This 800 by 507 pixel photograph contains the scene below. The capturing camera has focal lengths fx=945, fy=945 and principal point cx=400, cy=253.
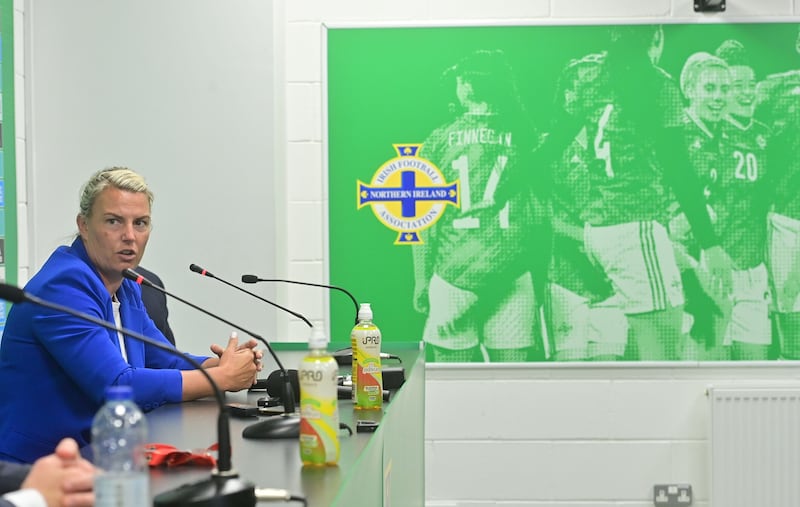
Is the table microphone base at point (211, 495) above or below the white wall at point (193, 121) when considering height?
below

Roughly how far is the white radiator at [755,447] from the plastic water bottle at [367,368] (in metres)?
2.13

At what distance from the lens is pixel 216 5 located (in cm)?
383

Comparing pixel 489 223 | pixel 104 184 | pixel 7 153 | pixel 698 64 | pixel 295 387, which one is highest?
pixel 698 64

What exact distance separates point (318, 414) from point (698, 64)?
9.54 feet

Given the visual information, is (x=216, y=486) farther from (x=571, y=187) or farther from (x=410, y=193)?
(x=571, y=187)

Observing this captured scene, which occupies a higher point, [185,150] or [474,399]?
[185,150]

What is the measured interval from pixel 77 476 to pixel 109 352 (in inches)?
43.9

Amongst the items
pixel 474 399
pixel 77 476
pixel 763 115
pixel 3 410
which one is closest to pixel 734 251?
pixel 763 115

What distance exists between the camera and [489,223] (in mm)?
3881

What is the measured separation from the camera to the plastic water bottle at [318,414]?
1.49m

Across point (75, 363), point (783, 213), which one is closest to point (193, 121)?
point (75, 363)

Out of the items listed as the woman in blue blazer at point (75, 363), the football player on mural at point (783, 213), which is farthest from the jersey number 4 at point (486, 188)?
the woman in blue blazer at point (75, 363)

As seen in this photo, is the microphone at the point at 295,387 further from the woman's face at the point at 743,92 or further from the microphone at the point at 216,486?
the woman's face at the point at 743,92

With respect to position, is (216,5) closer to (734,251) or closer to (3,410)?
(3,410)
